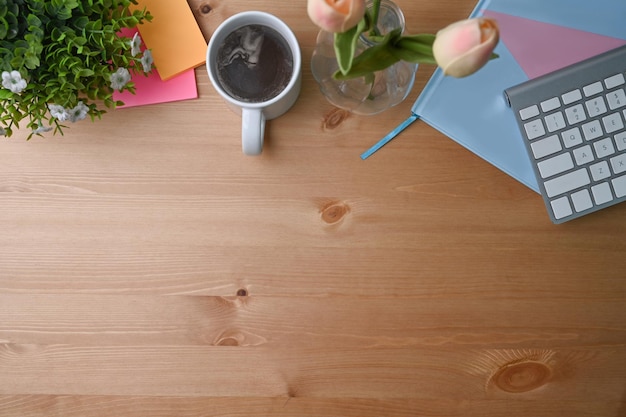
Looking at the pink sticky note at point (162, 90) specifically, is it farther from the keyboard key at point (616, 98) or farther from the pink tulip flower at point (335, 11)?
the keyboard key at point (616, 98)

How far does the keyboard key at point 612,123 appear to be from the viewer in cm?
63

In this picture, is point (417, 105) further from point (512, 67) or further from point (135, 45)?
point (135, 45)

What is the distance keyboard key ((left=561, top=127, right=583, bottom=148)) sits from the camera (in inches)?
24.7

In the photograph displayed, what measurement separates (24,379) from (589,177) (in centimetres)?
70

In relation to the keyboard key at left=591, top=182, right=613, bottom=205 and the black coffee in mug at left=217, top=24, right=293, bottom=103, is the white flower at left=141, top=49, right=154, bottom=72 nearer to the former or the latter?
the black coffee in mug at left=217, top=24, right=293, bottom=103

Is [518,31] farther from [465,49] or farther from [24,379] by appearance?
[24,379]

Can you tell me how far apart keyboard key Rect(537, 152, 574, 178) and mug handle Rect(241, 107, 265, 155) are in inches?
12.4

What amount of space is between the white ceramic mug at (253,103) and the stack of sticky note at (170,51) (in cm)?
7

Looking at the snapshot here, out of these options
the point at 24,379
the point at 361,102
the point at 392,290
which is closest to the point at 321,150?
the point at 361,102

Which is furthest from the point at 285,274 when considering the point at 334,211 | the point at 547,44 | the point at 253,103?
the point at 547,44

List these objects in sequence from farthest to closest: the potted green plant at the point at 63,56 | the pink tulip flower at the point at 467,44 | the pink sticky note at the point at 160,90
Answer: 1. the pink sticky note at the point at 160,90
2. the potted green plant at the point at 63,56
3. the pink tulip flower at the point at 467,44

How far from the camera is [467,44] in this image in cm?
35

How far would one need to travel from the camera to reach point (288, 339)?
662 millimetres

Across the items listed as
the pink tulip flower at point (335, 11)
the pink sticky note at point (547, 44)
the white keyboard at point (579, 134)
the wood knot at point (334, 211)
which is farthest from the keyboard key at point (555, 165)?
the pink tulip flower at point (335, 11)
